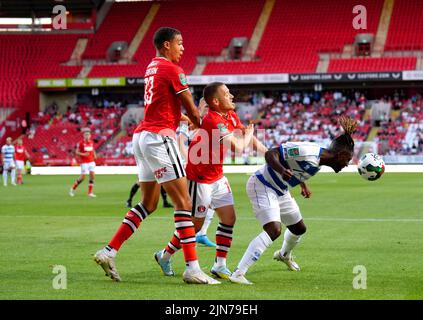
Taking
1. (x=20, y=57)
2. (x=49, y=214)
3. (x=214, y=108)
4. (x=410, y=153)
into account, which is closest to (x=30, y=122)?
(x=20, y=57)

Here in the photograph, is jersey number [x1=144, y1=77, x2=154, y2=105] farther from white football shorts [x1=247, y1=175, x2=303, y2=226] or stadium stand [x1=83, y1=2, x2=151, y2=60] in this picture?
stadium stand [x1=83, y1=2, x2=151, y2=60]

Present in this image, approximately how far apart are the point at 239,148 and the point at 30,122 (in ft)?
169

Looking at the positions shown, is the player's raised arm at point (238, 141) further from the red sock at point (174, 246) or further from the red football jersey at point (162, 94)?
the red sock at point (174, 246)

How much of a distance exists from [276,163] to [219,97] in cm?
127

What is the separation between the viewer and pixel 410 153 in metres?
46.7

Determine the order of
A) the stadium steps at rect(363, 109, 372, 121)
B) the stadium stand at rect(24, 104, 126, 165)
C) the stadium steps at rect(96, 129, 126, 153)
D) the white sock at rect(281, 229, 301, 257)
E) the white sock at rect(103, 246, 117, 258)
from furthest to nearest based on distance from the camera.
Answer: the stadium stand at rect(24, 104, 126, 165), the stadium steps at rect(96, 129, 126, 153), the stadium steps at rect(363, 109, 372, 121), the white sock at rect(281, 229, 301, 257), the white sock at rect(103, 246, 117, 258)

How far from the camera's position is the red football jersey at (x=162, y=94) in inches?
358

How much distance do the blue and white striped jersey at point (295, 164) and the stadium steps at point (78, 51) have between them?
175 ft

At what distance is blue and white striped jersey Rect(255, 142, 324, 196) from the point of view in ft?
30.3

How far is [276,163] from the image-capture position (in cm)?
906

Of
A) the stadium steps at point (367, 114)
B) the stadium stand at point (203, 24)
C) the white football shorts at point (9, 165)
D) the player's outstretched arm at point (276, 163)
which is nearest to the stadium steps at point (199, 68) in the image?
the stadium stand at point (203, 24)

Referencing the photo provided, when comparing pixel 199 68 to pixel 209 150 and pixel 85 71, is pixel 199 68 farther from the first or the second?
pixel 209 150

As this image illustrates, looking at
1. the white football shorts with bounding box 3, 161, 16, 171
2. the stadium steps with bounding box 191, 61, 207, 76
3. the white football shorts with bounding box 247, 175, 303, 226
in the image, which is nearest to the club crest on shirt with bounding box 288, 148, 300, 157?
the white football shorts with bounding box 247, 175, 303, 226

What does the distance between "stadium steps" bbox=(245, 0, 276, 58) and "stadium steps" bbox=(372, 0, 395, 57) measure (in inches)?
333
